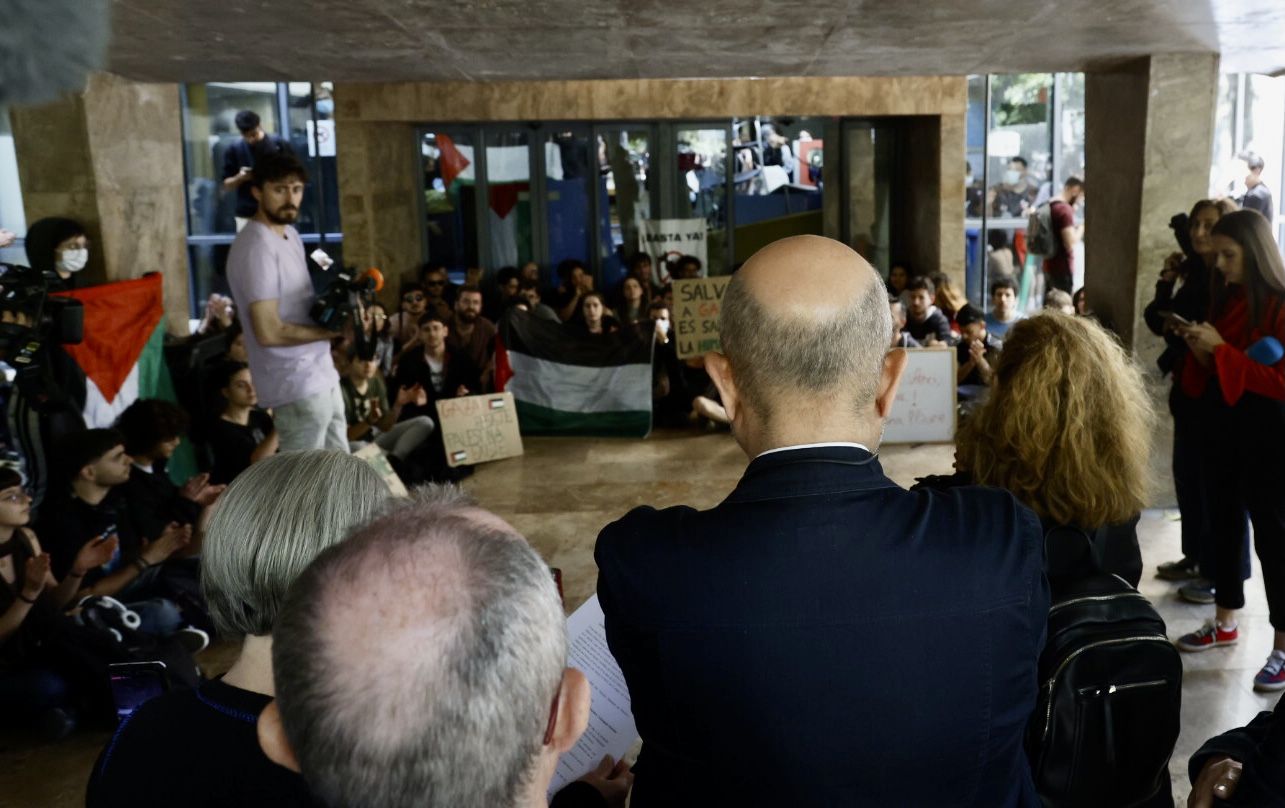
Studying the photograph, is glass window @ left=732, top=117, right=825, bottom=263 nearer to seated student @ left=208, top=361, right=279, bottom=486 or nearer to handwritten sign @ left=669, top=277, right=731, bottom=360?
handwritten sign @ left=669, top=277, right=731, bottom=360

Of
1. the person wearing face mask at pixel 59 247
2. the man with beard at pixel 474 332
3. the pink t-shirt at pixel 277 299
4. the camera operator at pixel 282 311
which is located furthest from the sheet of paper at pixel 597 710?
the man with beard at pixel 474 332

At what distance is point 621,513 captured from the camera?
618 cm

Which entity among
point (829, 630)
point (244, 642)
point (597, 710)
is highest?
point (829, 630)

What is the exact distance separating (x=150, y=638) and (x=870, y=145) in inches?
400

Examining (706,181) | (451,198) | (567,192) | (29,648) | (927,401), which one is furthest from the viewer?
(706,181)

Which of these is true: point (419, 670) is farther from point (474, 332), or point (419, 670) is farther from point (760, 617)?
point (474, 332)

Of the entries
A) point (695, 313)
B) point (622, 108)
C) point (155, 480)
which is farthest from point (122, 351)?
point (622, 108)

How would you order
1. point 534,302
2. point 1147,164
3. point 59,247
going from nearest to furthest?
point 59,247
point 1147,164
point 534,302

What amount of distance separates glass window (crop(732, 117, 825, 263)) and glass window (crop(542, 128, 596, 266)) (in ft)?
5.26

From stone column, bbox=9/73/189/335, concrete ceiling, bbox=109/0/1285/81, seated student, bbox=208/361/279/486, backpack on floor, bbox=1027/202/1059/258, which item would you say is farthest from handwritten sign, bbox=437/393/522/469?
backpack on floor, bbox=1027/202/1059/258

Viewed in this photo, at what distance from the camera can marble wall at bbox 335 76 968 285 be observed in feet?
33.3

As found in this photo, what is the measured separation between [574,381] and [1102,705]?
6518 millimetres

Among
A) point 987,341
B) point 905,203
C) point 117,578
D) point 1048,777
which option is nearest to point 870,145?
point 905,203

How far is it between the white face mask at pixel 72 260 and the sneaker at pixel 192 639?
2.33m
